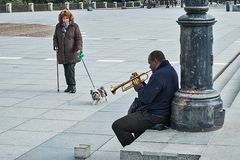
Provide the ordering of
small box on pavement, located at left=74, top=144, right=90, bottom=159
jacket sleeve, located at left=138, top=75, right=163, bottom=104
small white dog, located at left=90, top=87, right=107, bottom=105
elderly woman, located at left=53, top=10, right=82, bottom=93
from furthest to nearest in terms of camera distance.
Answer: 1. elderly woman, located at left=53, top=10, right=82, bottom=93
2. small white dog, located at left=90, top=87, right=107, bottom=105
3. small box on pavement, located at left=74, top=144, right=90, bottom=159
4. jacket sleeve, located at left=138, top=75, right=163, bottom=104

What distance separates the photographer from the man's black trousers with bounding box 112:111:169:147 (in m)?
6.90

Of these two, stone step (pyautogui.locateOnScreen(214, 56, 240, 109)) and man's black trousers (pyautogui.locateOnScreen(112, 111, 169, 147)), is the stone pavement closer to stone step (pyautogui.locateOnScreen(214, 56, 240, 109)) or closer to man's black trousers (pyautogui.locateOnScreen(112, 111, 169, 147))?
stone step (pyautogui.locateOnScreen(214, 56, 240, 109))

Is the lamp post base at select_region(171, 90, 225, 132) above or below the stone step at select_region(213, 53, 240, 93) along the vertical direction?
above

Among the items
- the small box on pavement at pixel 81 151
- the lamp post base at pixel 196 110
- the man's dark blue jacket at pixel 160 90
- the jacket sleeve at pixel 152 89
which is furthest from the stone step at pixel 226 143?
the small box on pavement at pixel 81 151

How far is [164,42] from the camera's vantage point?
74.9ft

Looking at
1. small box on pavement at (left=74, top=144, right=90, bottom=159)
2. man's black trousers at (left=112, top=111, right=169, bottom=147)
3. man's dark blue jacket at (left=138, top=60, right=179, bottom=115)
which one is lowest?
small box on pavement at (left=74, top=144, right=90, bottom=159)

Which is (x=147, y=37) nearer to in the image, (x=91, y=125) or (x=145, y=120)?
(x=91, y=125)

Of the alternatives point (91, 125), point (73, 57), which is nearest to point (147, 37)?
point (73, 57)

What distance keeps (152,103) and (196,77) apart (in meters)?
0.64

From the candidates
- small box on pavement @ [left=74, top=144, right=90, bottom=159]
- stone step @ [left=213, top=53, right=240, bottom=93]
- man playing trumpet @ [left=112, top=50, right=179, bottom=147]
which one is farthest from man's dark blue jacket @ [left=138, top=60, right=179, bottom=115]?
stone step @ [left=213, top=53, right=240, bottom=93]

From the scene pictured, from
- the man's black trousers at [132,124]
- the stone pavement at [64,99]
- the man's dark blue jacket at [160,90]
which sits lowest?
the stone pavement at [64,99]

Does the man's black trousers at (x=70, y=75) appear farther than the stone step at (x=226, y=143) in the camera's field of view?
Yes

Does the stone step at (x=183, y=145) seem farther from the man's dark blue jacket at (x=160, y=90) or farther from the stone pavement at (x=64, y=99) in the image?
the man's dark blue jacket at (x=160, y=90)

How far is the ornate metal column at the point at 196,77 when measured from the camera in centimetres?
689
